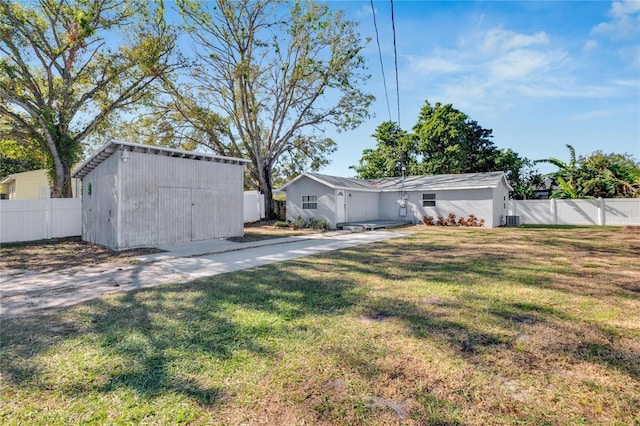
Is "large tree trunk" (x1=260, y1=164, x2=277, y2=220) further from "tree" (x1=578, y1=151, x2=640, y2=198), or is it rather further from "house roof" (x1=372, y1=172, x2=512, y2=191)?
"tree" (x1=578, y1=151, x2=640, y2=198)

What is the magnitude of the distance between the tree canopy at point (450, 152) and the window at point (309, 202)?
11.1 m

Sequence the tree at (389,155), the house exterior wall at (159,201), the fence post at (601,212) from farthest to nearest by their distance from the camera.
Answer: the tree at (389,155) < the fence post at (601,212) < the house exterior wall at (159,201)

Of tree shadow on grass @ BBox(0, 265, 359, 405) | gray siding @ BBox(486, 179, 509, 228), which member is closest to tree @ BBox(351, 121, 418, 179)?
gray siding @ BBox(486, 179, 509, 228)

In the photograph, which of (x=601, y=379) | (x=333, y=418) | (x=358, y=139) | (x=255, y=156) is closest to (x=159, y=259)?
(x=333, y=418)

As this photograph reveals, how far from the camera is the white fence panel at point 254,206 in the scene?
69.8ft

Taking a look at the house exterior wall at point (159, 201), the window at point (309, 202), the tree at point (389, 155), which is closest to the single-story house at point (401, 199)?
the window at point (309, 202)

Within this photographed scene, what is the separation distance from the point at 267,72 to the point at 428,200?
42.1 feet

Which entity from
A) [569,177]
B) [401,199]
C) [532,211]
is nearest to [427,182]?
[401,199]

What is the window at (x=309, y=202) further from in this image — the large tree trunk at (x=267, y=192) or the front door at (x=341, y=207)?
the large tree trunk at (x=267, y=192)

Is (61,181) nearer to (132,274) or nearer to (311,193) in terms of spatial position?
(311,193)

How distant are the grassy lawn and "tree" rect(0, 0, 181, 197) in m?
15.1

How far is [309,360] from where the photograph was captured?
291 centimetres

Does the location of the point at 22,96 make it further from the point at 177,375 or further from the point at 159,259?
the point at 177,375

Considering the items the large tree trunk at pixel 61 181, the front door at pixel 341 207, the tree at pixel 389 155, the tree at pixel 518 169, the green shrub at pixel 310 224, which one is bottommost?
the green shrub at pixel 310 224
